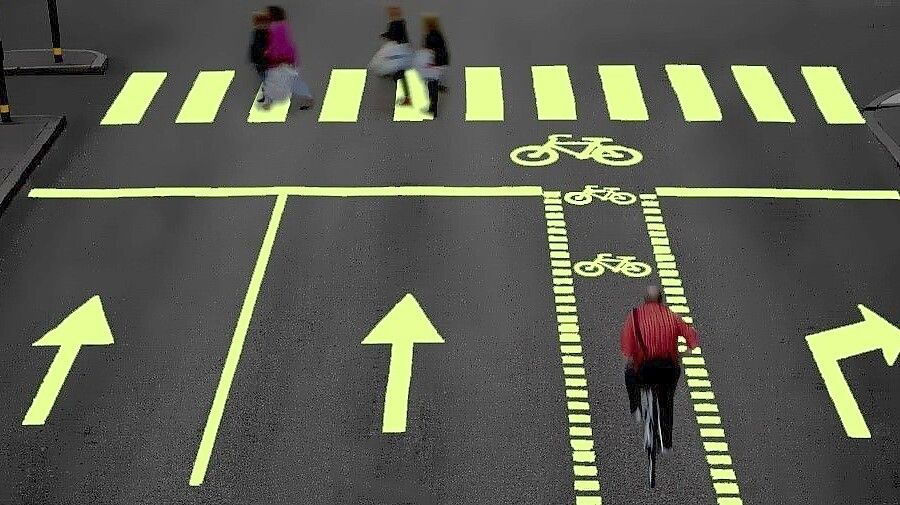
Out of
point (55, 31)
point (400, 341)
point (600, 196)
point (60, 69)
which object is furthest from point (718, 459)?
point (55, 31)

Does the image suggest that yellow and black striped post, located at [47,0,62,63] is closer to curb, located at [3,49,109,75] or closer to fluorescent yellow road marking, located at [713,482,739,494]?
curb, located at [3,49,109,75]

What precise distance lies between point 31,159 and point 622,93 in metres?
9.78

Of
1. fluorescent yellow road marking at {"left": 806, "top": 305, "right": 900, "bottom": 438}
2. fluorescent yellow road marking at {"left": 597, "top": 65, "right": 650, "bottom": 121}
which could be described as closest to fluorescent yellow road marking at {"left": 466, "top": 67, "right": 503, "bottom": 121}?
fluorescent yellow road marking at {"left": 597, "top": 65, "right": 650, "bottom": 121}

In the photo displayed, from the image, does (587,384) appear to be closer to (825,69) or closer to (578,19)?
(825,69)

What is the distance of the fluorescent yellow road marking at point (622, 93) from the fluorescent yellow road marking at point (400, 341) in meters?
7.53

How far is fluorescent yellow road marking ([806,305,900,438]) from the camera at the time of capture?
16797 mm

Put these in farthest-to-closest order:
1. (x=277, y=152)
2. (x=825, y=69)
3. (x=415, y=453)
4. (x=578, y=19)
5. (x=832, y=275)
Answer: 1. (x=578, y=19)
2. (x=825, y=69)
3. (x=277, y=152)
4. (x=832, y=275)
5. (x=415, y=453)

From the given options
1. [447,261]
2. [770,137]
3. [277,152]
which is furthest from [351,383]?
[770,137]

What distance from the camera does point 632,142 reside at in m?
24.0

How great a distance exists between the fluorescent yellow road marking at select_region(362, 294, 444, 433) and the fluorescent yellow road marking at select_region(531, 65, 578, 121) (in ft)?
23.5

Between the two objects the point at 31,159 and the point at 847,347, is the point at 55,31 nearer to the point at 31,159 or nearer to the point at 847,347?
the point at 31,159

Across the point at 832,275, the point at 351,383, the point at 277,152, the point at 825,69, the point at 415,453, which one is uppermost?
the point at 825,69

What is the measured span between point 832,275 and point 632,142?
5.26m

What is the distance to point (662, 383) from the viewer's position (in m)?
14.9
